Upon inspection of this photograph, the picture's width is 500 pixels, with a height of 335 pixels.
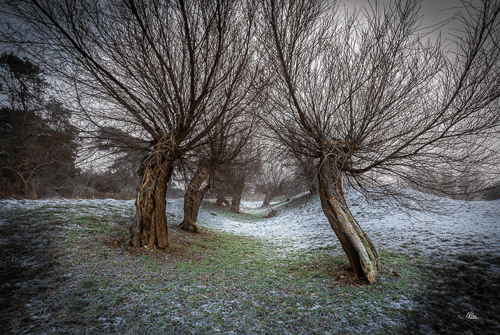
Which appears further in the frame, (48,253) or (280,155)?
(280,155)

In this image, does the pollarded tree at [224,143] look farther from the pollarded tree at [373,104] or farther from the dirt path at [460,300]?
the dirt path at [460,300]

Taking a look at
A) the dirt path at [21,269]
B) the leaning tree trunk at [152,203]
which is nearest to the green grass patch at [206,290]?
the dirt path at [21,269]

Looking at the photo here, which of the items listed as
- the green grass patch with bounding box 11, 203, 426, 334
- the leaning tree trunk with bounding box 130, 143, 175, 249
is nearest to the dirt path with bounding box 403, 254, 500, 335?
the green grass patch with bounding box 11, 203, 426, 334

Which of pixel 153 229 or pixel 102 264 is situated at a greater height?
→ pixel 153 229

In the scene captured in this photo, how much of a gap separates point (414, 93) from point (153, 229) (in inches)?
242

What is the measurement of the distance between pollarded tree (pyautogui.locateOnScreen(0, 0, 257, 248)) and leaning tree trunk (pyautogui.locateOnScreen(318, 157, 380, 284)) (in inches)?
94.6

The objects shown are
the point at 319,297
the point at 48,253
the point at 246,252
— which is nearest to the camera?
Result: the point at 319,297

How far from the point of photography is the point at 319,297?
3061 millimetres

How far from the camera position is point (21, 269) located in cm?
289

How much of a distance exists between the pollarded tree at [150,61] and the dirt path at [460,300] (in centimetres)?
428

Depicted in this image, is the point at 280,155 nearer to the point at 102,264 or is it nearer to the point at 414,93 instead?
the point at 414,93

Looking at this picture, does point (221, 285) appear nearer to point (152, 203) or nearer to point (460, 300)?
point (152, 203)

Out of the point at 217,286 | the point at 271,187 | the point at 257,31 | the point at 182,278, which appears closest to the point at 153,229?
the point at 182,278

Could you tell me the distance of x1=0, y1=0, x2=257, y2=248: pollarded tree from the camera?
3.01 meters
